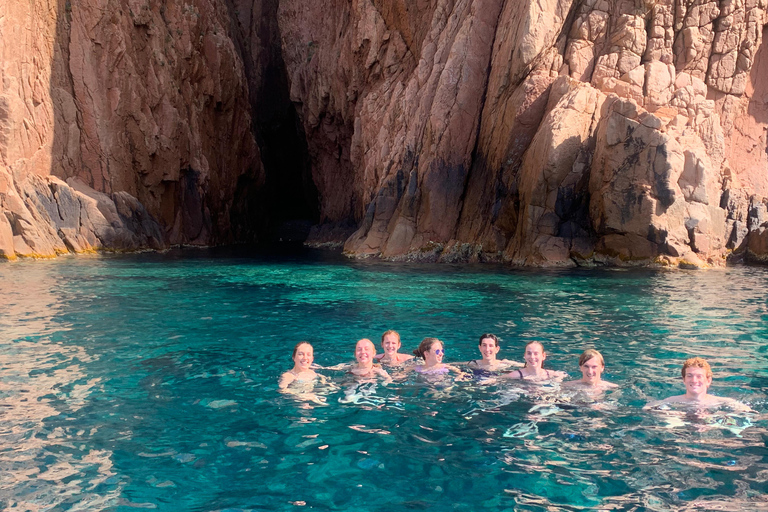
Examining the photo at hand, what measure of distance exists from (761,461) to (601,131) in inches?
801

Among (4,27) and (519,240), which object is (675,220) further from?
(4,27)

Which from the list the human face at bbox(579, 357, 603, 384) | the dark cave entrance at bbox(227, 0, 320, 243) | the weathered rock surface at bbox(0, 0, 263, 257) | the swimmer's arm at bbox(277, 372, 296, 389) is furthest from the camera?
the dark cave entrance at bbox(227, 0, 320, 243)

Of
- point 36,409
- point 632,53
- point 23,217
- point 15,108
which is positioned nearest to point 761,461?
point 36,409

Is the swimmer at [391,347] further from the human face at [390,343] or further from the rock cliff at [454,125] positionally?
the rock cliff at [454,125]

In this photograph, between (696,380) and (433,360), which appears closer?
(696,380)

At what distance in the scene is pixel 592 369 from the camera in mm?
7773

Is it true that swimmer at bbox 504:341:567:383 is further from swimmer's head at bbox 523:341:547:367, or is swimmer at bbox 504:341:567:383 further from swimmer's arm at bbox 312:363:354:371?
swimmer's arm at bbox 312:363:354:371

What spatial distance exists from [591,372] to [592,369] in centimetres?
5

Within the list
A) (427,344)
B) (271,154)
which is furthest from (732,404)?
(271,154)

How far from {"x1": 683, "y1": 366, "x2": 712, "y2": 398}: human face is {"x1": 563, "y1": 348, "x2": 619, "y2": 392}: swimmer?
986 millimetres

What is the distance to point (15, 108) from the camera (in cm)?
3091

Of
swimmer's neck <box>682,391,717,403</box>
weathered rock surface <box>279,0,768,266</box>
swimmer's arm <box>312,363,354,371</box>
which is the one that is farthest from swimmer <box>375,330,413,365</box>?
weathered rock surface <box>279,0,768,266</box>

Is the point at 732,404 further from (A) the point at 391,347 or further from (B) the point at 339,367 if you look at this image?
(B) the point at 339,367

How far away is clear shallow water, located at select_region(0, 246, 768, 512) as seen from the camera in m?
5.30
